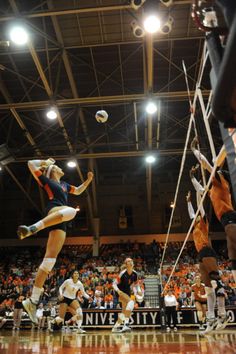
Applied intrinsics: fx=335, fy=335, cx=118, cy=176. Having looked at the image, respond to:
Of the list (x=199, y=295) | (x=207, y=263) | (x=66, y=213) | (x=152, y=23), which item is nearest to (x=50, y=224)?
(x=66, y=213)

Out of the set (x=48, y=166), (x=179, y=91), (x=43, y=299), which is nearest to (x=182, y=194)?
(x=179, y=91)

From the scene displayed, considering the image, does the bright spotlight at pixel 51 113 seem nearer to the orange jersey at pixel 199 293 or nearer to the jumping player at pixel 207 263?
the orange jersey at pixel 199 293

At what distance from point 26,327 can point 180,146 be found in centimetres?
1411

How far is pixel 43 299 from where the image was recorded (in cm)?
1661

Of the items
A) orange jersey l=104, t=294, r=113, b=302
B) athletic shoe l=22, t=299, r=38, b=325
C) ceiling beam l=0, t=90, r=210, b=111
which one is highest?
ceiling beam l=0, t=90, r=210, b=111

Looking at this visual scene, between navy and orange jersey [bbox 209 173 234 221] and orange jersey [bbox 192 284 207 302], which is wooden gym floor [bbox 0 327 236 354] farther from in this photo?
orange jersey [bbox 192 284 207 302]

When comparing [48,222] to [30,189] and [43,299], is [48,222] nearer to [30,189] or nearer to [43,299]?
[43,299]

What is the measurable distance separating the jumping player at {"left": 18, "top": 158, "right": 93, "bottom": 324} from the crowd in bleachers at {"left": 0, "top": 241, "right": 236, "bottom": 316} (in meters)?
10.7

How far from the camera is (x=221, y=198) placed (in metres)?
5.41

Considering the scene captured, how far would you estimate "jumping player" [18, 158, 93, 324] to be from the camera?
177 inches

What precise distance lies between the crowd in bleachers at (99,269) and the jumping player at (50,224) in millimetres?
10684

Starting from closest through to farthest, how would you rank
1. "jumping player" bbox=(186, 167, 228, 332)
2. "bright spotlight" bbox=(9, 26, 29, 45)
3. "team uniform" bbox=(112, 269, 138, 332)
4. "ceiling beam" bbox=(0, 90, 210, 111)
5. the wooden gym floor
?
1. the wooden gym floor
2. "jumping player" bbox=(186, 167, 228, 332)
3. "team uniform" bbox=(112, 269, 138, 332)
4. "bright spotlight" bbox=(9, 26, 29, 45)
5. "ceiling beam" bbox=(0, 90, 210, 111)

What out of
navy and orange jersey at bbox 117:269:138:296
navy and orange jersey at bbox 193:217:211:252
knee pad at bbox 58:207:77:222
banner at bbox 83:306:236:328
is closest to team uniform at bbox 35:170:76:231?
knee pad at bbox 58:207:77:222

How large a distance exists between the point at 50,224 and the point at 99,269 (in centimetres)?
1775
